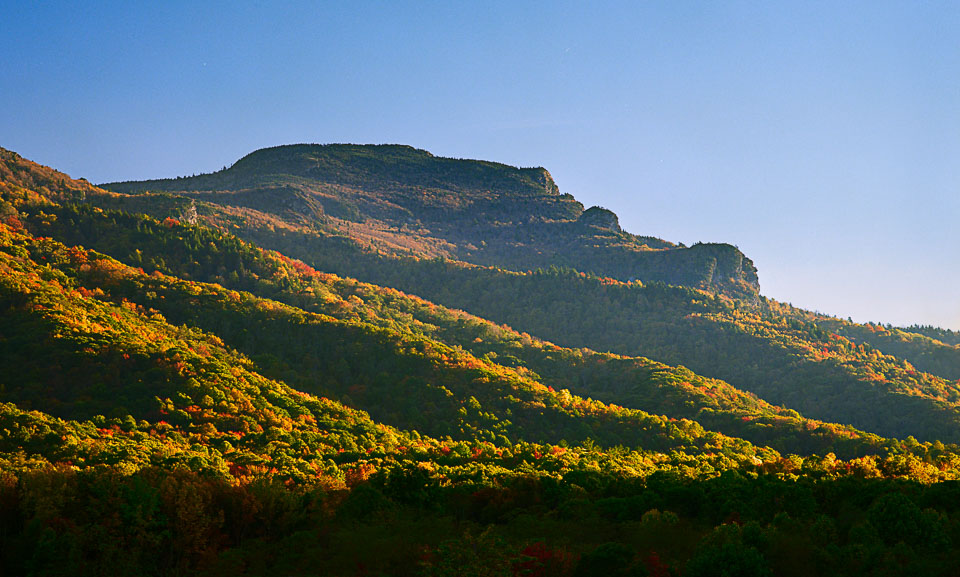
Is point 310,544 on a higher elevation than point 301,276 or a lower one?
lower

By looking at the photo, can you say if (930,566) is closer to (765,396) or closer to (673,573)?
(673,573)

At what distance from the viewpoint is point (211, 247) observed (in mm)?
175125

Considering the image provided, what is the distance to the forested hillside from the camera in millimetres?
37531

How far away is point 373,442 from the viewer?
8181 cm

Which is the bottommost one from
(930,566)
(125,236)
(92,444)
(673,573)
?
(92,444)

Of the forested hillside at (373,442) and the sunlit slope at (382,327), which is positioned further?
the sunlit slope at (382,327)

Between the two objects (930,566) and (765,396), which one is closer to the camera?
(930,566)

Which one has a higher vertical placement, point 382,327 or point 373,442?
point 382,327

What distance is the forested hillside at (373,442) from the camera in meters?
37.5

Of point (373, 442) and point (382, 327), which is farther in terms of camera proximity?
point (382, 327)

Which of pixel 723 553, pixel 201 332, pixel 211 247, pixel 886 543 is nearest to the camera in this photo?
pixel 723 553

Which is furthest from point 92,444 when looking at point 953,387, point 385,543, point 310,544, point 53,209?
point 953,387

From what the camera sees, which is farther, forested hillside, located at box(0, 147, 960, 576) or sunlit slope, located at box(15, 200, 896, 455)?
sunlit slope, located at box(15, 200, 896, 455)

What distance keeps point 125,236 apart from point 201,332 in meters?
64.1
